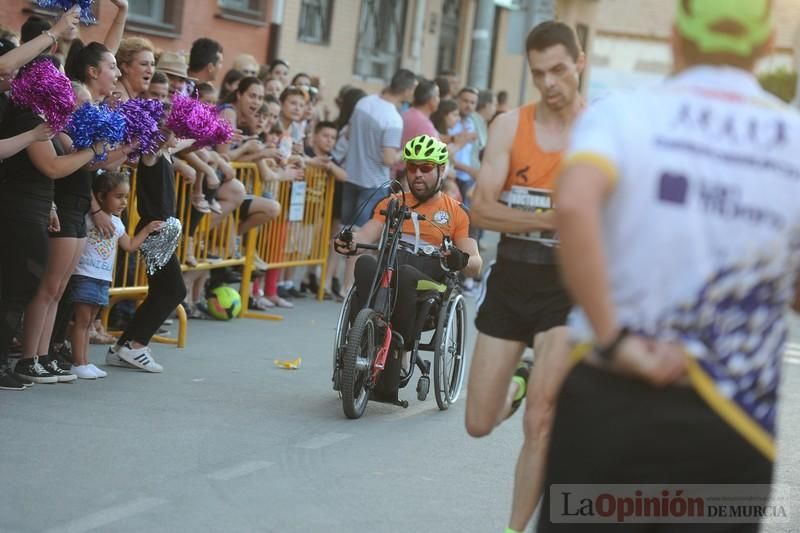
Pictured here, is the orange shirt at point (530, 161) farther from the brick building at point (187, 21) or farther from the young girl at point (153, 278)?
the brick building at point (187, 21)

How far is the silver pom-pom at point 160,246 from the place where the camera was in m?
9.95

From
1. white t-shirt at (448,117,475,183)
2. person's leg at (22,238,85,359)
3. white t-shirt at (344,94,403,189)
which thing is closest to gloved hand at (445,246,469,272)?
person's leg at (22,238,85,359)

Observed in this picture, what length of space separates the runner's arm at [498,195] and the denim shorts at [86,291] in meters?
4.20

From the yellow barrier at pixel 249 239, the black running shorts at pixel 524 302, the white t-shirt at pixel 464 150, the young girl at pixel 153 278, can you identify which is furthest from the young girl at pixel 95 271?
the white t-shirt at pixel 464 150

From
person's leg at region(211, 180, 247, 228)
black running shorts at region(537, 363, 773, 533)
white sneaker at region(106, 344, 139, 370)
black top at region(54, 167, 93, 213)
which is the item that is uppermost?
black running shorts at region(537, 363, 773, 533)

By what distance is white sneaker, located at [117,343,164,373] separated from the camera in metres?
9.80

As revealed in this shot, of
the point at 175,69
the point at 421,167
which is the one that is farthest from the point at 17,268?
the point at 175,69

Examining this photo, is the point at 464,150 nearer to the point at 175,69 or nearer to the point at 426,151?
the point at 175,69

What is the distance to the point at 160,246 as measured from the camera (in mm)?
10000

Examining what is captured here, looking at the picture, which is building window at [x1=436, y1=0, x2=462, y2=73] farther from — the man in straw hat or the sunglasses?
the sunglasses

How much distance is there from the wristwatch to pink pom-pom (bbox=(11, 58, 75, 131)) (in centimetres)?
551

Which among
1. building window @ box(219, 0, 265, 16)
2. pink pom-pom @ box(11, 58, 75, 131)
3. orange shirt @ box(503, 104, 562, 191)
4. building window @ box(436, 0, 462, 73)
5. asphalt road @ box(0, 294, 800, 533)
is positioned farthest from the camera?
building window @ box(436, 0, 462, 73)

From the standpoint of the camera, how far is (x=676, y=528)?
11.2 ft

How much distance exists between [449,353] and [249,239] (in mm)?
3970
